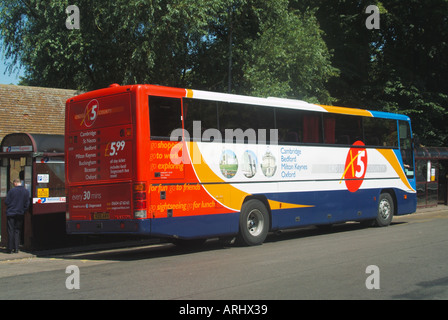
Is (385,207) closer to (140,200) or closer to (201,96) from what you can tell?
(201,96)

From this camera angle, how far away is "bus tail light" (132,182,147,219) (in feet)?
36.9

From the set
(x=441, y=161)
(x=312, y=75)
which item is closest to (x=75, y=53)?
(x=312, y=75)

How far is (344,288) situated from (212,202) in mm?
5372

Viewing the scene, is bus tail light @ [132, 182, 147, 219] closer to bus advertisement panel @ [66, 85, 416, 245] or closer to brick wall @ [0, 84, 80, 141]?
bus advertisement panel @ [66, 85, 416, 245]

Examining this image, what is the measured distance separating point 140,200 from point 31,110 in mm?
Result: 15403

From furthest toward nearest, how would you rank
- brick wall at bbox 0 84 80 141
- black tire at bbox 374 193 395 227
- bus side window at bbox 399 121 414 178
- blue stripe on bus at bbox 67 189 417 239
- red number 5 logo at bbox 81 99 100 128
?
brick wall at bbox 0 84 80 141
bus side window at bbox 399 121 414 178
black tire at bbox 374 193 395 227
red number 5 logo at bbox 81 99 100 128
blue stripe on bus at bbox 67 189 417 239

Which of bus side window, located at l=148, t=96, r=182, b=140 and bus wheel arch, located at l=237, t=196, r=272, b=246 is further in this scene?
bus wheel arch, located at l=237, t=196, r=272, b=246

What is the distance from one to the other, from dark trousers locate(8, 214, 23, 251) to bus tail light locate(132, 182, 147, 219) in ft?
13.3

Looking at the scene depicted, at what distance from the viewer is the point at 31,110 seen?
24688mm

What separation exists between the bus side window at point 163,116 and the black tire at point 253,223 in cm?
297

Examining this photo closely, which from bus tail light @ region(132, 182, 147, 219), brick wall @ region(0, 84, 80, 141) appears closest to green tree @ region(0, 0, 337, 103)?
brick wall @ region(0, 84, 80, 141)

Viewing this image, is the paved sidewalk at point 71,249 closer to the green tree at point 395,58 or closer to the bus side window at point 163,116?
the bus side window at point 163,116

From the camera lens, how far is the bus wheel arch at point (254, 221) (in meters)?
13.4
